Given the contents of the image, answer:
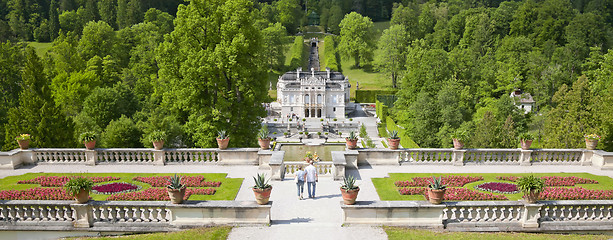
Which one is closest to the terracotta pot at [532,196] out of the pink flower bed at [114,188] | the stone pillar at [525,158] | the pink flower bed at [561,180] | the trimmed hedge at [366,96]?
the pink flower bed at [561,180]

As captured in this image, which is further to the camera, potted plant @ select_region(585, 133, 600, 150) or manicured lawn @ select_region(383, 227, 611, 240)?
potted plant @ select_region(585, 133, 600, 150)

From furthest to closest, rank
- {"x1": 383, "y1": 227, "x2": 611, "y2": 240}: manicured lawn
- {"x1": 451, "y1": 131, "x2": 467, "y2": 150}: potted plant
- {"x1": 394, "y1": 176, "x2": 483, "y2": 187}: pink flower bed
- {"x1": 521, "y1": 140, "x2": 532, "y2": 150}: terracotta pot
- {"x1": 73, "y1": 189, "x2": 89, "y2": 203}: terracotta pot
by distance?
{"x1": 451, "y1": 131, "x2": 467, "y2": 150}: potted plant → {"x1": 521, "y1": 140, "x2": 532, "y2": 150}: terracotta pot → {"x1": 394, "y1": 176, "x2": 483, "y2": 187}: pink flower bed → {"x1": 73, "y1": 189, "x2": 89, "y2": 203}: terracotta pot → {"x1": 383, "y1": 227, "x2": 611, "y2": 240}: manicured lawn

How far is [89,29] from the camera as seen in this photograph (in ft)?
250

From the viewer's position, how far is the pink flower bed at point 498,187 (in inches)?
800

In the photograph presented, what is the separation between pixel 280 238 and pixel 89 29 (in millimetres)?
72676

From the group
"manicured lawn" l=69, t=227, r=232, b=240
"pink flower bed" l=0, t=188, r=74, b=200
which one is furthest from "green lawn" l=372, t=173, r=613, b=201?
"pink flower bed" l=0, t=188, r=74, b=200

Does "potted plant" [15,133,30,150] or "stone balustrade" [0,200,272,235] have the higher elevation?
"potted plant" [15,133,30,150]

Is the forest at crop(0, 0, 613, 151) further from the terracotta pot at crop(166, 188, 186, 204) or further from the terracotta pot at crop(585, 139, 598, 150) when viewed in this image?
the terracotta pot at crop(166, 188, 186, 204)

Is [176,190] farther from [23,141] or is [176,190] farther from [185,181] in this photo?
[23,141]

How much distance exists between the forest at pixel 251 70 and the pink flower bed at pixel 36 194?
337 inches

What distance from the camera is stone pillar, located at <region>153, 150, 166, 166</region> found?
967 inches

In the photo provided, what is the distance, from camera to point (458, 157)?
80.3 ft

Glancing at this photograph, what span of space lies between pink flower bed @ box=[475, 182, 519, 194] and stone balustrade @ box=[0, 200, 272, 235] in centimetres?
1041

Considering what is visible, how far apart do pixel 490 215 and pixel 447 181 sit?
16.3 ft
